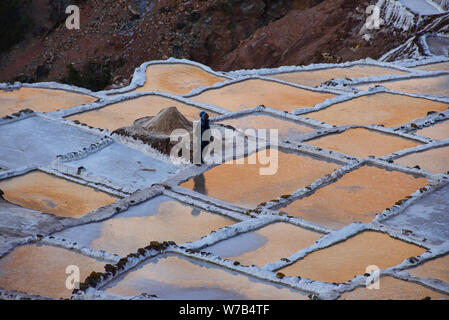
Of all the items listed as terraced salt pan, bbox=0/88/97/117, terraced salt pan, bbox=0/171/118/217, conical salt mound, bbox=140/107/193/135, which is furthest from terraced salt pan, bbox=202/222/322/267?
terraced salt pan, bbox=0/88/97/117

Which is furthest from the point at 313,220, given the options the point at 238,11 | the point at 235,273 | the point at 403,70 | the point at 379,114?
the point at 238,11

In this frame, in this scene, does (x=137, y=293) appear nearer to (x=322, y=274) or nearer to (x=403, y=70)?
(x=322, y=274)

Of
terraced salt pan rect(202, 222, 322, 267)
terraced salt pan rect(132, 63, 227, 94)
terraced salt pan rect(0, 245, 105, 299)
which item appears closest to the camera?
terraced salt pan rect(0, 245, 105, 299)

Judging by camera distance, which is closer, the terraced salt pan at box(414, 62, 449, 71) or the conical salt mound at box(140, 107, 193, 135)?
the conical salt mound at box(140, 107, 193, 135)

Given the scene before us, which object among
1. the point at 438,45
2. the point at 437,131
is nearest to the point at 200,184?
the point at 437,131

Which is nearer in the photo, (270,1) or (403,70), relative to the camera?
(403,70)

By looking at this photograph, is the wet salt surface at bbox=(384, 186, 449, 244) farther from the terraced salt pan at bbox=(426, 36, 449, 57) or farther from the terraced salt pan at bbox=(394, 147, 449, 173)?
the terraced salt pan at bbox=(426, 36, 449, 57)

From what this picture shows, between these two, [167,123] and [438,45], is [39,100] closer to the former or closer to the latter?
[167,123]
